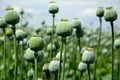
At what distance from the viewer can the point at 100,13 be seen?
3838 mm

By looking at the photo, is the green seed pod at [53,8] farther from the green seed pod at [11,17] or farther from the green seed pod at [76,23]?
the green seed pod at [11,17]

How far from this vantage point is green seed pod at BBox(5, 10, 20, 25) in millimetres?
2910

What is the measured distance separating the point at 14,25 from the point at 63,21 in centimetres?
45

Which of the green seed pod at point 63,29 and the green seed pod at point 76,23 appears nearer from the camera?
the green seed pod at point 63,29

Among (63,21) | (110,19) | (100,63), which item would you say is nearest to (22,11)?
(100,63)

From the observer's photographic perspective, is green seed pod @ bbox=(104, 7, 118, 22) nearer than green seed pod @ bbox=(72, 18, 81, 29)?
Yes

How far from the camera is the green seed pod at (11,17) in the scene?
291cm

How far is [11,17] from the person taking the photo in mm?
2920

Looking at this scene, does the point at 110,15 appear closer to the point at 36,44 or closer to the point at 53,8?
the point at 53,8

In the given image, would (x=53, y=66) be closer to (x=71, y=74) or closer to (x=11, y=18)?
(x=11, y=18)

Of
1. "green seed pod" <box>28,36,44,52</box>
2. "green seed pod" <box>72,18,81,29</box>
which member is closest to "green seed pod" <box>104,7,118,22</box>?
"green seed pod" <box>72,18,81,29</box>

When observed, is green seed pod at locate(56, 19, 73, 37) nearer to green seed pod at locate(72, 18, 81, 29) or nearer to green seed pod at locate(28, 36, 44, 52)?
green seed pod at locate(28, 36, 44, 52)

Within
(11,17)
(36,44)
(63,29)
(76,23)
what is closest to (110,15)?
(76,23)

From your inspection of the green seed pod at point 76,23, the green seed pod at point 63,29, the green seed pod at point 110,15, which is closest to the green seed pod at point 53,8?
the green seed pod at point 76,23
